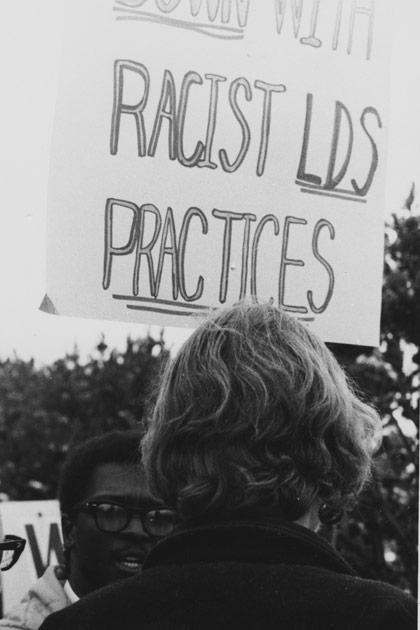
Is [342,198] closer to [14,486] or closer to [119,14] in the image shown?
[119,14]

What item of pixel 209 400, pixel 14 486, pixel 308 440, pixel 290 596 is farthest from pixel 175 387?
pixel 14 486

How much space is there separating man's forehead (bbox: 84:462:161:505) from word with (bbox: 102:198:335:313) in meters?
0.48

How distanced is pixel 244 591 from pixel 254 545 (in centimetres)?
6

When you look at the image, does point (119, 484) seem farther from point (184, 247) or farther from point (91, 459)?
point (184, 247)

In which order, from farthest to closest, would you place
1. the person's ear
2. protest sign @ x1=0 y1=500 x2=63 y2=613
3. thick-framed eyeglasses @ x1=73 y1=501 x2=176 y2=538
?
1. protest sign @ x1=0 y1=500 x2=63 y2=613
2. the person's ear
3. thick-framed eyeglasses @ x1=73 y1=501 x2=176 y2=538

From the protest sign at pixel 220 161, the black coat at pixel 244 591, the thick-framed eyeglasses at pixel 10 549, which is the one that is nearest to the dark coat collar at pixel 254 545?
the black coat at pixel 244 591

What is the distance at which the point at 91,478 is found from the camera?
2129 millimetres

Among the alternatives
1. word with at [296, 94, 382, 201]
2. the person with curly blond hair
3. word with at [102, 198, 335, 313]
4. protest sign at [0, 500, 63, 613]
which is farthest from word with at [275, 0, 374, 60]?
protest sign at [0, 500, 63, 613]

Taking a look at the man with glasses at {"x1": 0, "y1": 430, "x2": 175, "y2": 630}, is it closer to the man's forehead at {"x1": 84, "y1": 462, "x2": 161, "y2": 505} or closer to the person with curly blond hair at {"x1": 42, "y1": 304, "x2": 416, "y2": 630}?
the man's forehead at {"x1": 84, "y1": 462, "x2": 161, "y2": 505}

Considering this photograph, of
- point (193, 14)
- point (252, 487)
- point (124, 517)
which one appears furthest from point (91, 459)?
point (252, 487)

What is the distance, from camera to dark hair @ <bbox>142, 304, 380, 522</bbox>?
3.81ft

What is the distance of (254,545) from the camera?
3.61 ft

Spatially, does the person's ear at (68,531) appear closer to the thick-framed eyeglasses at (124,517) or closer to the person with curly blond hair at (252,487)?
the thick-framed eyeglasses at (124,517)

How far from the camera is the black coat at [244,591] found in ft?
3.39
